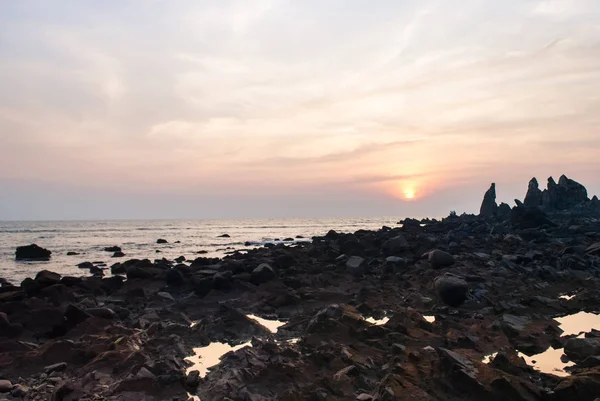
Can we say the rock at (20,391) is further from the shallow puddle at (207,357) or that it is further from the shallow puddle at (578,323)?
the shallow puddle at (578,323)

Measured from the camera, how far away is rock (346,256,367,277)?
62.2ft

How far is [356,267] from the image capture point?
19188 millimetres

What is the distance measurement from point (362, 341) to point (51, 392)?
6.10m

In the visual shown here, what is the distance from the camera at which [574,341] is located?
27.5ft

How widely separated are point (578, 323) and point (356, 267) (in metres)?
9.68

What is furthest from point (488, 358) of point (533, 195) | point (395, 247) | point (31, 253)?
point (533, 195)

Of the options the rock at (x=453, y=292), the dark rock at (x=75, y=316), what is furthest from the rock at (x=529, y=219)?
the dark rock at (x=75, y=316)

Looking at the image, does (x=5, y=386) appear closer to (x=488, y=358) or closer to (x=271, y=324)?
(x=271, y=324)

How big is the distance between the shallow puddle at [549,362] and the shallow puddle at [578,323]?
1683mm

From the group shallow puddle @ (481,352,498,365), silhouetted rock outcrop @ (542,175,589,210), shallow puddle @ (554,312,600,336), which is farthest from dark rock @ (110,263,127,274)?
silhouetted rock outcrop @ (542,175,589,210)

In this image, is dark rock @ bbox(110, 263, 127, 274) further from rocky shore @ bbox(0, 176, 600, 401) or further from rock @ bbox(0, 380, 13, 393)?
rock @ bbox(0, 380, 13, 393)

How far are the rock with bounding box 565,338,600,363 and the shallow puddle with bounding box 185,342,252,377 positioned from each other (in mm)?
6799

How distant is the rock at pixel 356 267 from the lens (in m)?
19.0

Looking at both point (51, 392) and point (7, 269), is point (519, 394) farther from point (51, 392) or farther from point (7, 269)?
point (7, 269)
